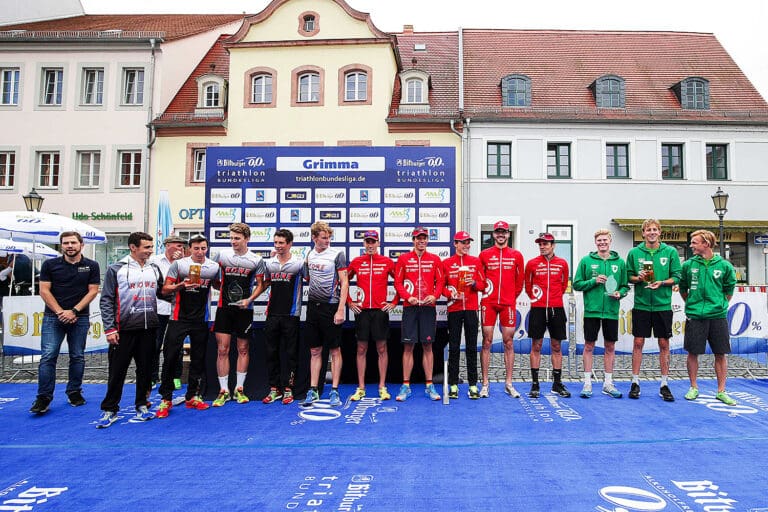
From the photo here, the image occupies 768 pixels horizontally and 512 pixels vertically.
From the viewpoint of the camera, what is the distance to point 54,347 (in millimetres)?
5945

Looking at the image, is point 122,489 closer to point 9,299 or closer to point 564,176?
point 9,299

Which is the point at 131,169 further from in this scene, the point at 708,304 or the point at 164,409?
the point at 708,304

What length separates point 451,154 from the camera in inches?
288

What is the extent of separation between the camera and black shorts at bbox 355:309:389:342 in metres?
6.36

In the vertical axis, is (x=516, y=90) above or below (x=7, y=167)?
above

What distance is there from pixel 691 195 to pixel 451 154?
1719 centimetres

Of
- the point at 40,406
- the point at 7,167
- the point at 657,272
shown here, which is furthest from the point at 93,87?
the point at 657,272

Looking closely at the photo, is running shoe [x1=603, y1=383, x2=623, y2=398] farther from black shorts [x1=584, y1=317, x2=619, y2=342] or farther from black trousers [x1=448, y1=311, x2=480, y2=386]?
black trousers [x1=448, y1=311, x2=480, y2=386]

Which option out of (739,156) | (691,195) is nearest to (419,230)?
(691,195)

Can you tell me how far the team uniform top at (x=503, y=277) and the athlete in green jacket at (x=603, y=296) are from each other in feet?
2.39

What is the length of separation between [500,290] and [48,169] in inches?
851

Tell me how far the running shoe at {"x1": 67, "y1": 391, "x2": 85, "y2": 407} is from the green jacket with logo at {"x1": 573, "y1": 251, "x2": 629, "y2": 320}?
6.16 metres

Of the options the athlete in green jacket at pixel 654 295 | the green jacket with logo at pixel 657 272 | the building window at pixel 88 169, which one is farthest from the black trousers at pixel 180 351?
the building window at pixel 88 169

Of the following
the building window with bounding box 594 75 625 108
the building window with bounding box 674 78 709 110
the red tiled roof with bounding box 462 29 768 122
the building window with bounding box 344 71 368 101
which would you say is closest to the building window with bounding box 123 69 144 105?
the building window with bounding box 344 71 368 101
